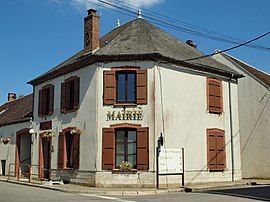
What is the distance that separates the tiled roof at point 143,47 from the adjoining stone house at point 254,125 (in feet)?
9.96

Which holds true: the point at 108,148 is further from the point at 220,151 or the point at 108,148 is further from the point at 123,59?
the point at 220,151

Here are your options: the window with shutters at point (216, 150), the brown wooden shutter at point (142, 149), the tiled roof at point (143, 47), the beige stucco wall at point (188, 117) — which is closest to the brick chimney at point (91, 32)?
the tiled roof at point (143, 47)

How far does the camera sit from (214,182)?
71.5 ft

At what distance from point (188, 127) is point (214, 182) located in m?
3.40

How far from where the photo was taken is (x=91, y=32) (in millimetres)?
21969

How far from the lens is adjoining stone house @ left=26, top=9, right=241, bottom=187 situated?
19688 mm

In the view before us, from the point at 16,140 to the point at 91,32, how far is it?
10885mm

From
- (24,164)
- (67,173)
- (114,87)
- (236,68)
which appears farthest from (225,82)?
(24,164)

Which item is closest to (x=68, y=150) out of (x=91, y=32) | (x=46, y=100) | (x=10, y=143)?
(x=46, y=100)

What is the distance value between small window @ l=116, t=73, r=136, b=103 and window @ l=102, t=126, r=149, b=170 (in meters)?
1.50

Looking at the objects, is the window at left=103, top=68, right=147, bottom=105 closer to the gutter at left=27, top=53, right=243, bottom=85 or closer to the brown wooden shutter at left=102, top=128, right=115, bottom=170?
the gutter at left=27, top=53, right=243, bottom=85

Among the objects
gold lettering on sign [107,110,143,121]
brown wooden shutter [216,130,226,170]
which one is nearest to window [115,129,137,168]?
gold lettering on sign [107,110,143,121]

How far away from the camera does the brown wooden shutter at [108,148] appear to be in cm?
1944

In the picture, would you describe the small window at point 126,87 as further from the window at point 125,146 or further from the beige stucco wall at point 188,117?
the window at point 125,146
